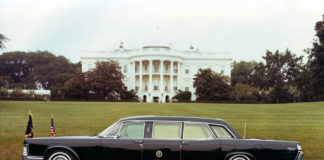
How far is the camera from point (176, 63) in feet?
259

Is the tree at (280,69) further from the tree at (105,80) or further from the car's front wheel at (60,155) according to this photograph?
the car's front wheel at (60,155)

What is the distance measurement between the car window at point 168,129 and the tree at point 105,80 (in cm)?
5254

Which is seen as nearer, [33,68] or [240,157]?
[240,157]

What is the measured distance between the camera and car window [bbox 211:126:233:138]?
8078mm

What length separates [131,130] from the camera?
8.05m

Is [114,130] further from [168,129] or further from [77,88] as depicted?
[77,88]

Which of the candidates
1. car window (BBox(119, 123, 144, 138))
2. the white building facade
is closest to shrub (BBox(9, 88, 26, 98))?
the white building facade

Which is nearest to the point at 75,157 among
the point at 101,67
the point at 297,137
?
the point at 297,137

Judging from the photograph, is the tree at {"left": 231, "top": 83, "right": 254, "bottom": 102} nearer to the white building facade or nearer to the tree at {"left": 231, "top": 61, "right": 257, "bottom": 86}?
the white building facade

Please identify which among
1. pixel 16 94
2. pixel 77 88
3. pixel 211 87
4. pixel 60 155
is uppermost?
pixel 211 87

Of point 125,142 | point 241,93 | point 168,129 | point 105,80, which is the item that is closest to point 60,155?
point 125,142

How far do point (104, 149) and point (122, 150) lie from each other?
433 millimetres

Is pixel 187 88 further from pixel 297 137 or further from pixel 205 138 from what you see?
pixel 205 138

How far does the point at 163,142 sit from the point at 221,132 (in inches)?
57.0
